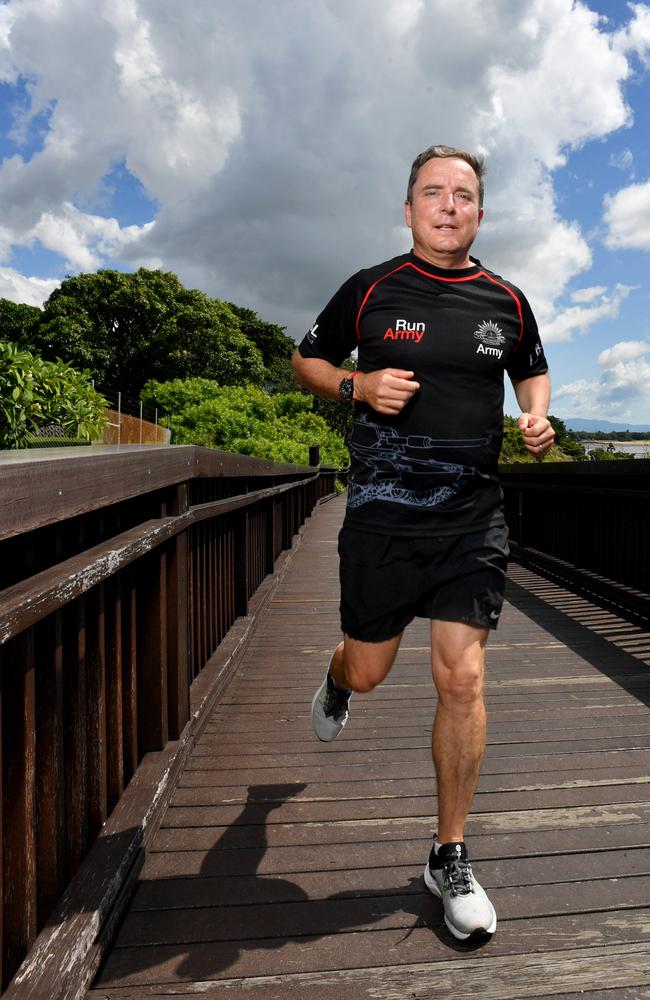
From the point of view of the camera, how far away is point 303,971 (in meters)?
1.73

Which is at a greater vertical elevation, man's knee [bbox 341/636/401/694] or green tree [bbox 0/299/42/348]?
green tree [bbox 0/299/42/348]

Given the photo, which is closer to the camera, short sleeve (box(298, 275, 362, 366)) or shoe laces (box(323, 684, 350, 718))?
short sleeve (box(298, 275, 362, 366))

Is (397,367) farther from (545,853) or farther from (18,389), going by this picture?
(18,389)

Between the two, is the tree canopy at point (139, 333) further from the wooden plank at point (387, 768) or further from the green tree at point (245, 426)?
the wooden plank at point (387, 768)

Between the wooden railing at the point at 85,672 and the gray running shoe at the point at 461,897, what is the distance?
0.78 meters

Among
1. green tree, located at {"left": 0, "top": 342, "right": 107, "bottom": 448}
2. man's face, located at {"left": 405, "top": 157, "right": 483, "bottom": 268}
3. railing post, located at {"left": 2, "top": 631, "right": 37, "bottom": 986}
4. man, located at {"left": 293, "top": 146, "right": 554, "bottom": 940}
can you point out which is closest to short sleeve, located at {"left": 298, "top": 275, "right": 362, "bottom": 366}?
man, located at {"left": 293, "top": 146, "right": 554, "bottom": 940}

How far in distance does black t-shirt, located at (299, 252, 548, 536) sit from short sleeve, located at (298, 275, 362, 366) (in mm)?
31

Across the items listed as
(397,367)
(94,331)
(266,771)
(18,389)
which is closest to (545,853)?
(266,771)

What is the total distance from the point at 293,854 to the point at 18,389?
584 cm

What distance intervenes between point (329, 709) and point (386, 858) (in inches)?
20.1

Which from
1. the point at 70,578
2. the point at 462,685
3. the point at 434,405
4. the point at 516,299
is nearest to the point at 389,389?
the point at 434,405

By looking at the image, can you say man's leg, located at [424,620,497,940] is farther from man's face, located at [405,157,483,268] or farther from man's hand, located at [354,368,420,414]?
man's face, located at [405,157,483,268]

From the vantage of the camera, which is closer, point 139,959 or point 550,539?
point 139,959

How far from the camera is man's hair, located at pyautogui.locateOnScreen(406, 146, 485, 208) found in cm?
225
